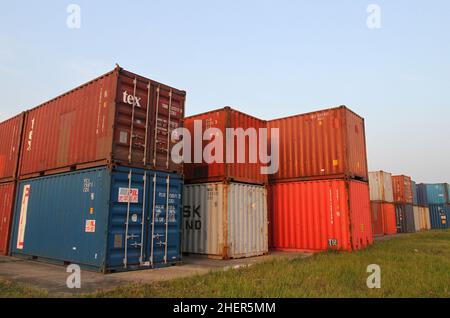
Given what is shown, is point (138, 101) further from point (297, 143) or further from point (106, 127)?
point (297, 143)

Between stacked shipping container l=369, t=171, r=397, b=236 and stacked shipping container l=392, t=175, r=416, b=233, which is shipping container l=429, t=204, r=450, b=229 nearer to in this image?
stacked shipping container l=392, t=175, r=416, b=233

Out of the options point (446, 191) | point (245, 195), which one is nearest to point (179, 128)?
point (245, 195)

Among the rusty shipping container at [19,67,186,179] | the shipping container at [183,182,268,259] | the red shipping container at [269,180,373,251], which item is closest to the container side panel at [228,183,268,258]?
the shipping container at [183,182,268,259]

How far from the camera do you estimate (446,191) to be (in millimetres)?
42781

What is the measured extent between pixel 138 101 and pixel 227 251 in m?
6.39

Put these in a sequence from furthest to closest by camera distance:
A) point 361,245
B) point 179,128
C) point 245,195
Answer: point 361,245 → point 245,195 → point 179,128

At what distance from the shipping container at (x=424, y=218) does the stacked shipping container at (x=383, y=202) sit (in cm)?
1155

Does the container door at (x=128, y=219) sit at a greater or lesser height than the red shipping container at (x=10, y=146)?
lesser

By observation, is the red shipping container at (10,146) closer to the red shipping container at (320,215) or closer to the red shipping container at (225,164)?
the red shipping container at (225,164)

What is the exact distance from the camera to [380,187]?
30.4 m

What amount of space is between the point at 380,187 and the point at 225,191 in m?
22.9

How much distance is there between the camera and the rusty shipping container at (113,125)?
10117 mm

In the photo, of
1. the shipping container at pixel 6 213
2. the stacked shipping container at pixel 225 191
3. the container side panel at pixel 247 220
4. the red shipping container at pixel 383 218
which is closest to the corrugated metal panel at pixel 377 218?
the red shipping container at pixel 383 218

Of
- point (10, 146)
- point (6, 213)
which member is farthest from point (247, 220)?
point (10, 146)
